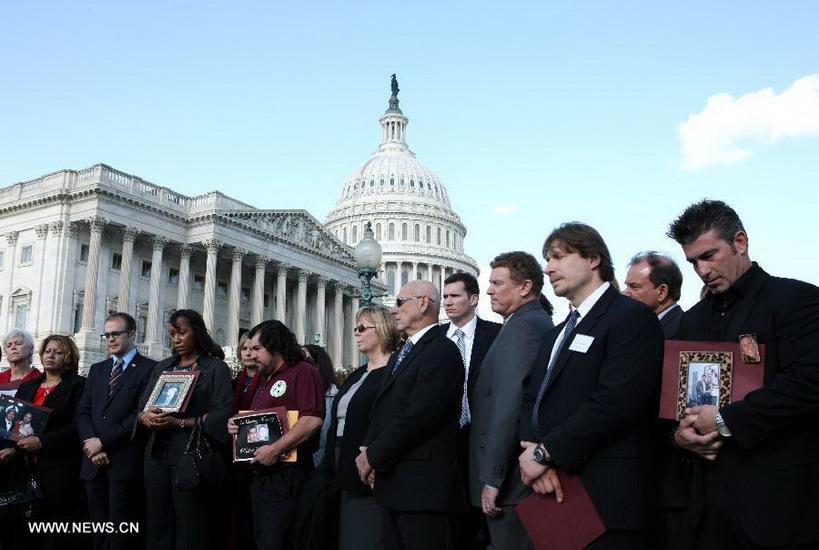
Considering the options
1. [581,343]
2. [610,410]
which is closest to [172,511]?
[581,343]

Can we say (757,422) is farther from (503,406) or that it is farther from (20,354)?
(20,354)

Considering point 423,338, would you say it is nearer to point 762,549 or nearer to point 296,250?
point 762,549

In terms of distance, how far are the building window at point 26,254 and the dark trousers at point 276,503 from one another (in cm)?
4213

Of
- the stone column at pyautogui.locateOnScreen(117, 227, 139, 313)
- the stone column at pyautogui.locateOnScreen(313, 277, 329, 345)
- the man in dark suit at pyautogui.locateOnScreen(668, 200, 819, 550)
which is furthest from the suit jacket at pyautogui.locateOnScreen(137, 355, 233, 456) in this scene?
the stone column at pyautogui.locateOnScreen(313, 277, 329, 345)

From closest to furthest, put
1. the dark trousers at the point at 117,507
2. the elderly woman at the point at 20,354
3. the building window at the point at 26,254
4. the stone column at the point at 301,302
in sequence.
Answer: the dark trousers at the point at 117,507 → the elderly woman at the point at 20,354 → the building window at the point at 26,254 → the stone column at the point at 301,302

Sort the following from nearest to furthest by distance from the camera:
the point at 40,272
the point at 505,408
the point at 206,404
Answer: the point at 505,408, the point at 206,404, the point at 40,272

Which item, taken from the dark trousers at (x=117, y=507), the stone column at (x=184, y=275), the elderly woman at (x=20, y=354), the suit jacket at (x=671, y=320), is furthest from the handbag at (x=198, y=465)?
the stone column at (x=184, y=275)

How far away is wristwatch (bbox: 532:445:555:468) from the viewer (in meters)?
4.06

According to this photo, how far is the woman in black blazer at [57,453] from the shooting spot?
810 cm

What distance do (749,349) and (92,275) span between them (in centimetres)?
4244

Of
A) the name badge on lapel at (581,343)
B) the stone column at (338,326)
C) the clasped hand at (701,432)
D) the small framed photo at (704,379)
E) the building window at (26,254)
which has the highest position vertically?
the building window at (26,254)

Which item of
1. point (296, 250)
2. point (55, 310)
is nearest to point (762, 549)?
point (55, 310)

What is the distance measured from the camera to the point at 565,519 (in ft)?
13.2

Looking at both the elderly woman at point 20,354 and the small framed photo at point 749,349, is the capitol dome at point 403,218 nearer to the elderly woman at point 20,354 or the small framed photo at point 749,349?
the elderly woman at point 20,354
